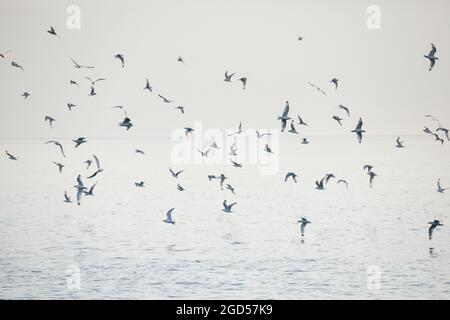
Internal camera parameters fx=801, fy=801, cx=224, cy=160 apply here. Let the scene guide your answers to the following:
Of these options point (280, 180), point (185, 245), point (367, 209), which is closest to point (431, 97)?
point (280, 180)

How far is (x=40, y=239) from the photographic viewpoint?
20.6 m

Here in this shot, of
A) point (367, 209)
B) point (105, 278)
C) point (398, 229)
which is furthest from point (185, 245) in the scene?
point (367, 209)

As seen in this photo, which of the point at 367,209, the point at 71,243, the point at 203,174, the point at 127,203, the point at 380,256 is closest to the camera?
the point at 380,256

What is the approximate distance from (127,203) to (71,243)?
11678 mm

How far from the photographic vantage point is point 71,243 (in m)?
20.0

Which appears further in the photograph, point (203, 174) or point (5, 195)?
point (203, 174)

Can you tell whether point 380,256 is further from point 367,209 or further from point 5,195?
point 5,195

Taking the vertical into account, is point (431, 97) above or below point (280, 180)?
above

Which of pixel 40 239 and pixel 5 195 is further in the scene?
pixel 5 195

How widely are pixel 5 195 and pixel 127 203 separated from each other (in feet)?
20.9

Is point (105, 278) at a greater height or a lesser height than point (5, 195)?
lesser
